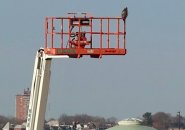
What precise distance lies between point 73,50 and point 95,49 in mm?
463

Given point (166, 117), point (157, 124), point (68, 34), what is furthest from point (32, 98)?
point (166, 117)

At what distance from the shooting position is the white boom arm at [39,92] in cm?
1919

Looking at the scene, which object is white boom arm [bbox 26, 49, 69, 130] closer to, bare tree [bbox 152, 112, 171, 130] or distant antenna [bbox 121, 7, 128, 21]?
distant antenna [bbox 121, 7, 128, 21]

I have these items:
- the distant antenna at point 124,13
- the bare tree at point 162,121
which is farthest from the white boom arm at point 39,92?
the bare tree at point 162,121

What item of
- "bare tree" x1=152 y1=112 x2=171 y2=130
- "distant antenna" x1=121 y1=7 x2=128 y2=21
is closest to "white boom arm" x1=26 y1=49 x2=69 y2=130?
"distant antenna" x1=121 y1=7 x2=128 y2=21

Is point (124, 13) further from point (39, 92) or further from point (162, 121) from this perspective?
point (162, 121)

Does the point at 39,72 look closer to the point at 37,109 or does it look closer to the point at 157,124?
the point at 37,109

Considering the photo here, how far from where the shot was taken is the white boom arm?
19188 millimetres

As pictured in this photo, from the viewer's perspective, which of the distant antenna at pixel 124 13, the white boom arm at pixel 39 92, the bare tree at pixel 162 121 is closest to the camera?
the distant antenna at pixel 124 13

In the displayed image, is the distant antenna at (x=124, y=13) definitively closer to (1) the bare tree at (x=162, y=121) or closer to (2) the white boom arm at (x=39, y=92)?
(2) the white boom arm at (x=39, y=92)

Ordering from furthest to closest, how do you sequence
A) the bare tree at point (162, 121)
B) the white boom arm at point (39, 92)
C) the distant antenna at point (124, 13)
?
the bare tree at point (162, 121), the white boom arm at point (39, 92), the distant antenna at point (124, 13)

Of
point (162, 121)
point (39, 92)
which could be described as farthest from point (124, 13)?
point (162, 121)

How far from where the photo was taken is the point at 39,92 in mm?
19219

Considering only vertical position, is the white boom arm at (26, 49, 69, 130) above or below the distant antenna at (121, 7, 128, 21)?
below
